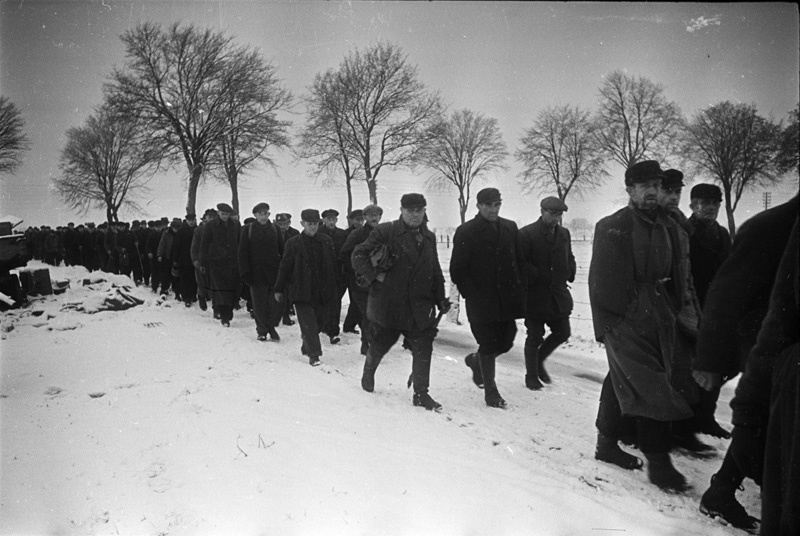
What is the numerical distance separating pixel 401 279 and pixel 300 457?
1870mm

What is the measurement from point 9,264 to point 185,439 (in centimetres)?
758

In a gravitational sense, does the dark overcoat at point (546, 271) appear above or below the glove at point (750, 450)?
above

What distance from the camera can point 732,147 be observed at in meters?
5.21

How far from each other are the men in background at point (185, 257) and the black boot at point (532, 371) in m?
8.29

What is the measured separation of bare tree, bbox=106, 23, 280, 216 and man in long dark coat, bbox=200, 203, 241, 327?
8.57ft

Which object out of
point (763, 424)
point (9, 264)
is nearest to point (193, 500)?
point (763, 424)

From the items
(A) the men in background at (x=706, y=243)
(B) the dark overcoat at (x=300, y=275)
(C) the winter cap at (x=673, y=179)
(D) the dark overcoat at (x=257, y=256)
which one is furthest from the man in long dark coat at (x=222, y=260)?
(A) the men in background at (x=706, y=243)

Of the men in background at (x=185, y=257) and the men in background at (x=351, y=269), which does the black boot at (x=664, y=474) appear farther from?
the men in background at (x=185, y=257)

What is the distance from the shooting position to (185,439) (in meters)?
3.38

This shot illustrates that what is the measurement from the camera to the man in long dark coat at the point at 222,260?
8.62 m

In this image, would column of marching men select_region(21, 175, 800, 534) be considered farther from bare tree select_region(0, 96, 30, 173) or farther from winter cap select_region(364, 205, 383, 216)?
bare tree select_region(0, 96, 30, 173)

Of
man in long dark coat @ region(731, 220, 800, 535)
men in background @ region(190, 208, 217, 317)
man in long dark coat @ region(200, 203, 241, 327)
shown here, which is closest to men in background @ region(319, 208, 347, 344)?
man in long dark coat @ region(200, 203, 241, 327)

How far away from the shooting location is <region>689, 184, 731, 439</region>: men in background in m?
3.95

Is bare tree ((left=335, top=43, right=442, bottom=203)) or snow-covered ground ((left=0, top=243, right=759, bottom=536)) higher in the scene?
bare tree ((left=335, top=43, right=442, bottom=203))
